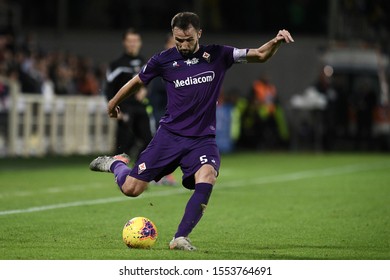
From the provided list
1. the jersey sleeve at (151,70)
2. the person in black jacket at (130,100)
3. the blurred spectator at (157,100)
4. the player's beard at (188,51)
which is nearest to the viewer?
the player's beard at (188,51)

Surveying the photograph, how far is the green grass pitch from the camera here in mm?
9430

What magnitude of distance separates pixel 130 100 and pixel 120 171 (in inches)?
249

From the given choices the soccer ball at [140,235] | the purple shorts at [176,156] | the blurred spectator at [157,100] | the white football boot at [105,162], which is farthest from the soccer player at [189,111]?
the blurred spectator at [157,100]

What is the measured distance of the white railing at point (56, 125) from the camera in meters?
24.4

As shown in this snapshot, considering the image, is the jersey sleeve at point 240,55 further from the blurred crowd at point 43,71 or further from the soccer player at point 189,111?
the blurred crowd at point 43,71

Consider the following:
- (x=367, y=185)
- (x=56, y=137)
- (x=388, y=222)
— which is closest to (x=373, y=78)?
(x=56, y=137)

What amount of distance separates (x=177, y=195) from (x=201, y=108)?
5.93m

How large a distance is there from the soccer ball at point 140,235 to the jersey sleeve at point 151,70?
1306 mm

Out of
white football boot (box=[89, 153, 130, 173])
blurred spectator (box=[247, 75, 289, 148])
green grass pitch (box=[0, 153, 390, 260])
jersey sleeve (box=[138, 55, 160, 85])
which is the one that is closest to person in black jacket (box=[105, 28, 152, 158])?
green grass pitch (box=[0, 153, 390, 260])

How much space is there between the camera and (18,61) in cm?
2620

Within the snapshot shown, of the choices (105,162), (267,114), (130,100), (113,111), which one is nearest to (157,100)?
(130,100)

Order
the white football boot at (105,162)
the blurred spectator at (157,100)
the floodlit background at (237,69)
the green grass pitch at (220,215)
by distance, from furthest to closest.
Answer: the floodlit background at (237,69), the blurred spectator at (157,100), the white football boot at (105,162), the green grass pitch at (220,215)

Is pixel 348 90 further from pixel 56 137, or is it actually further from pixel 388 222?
pixel 388 222
